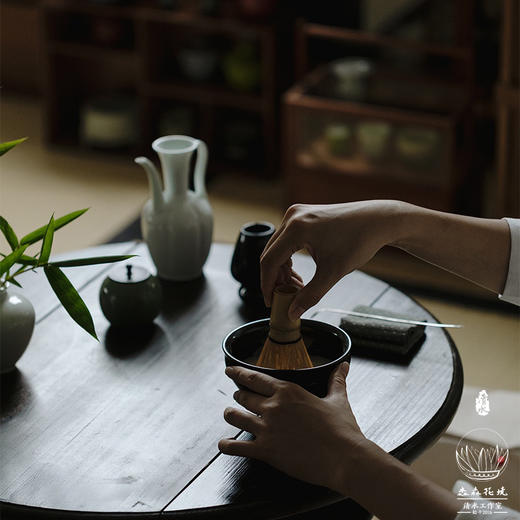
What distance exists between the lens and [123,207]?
3.62m

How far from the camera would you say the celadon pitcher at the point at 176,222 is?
179cm

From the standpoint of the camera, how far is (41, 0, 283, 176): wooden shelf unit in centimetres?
374

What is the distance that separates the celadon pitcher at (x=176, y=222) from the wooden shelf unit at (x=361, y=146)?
1498mm

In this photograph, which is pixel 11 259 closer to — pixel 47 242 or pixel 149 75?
pixel 47 242

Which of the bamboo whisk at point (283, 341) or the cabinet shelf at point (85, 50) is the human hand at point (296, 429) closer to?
the bamboo whisk at point (283, 341)

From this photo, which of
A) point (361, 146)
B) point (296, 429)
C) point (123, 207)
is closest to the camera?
point (296, 429)

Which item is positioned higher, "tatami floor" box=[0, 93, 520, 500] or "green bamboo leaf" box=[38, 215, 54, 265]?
"green bamboo leaf" box=[38, 215, 54, 265]

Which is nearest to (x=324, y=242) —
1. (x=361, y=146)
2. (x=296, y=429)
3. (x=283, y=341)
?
(x=283, y=341)

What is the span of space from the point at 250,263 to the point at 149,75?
241 cm

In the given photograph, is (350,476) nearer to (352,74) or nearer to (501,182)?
(501,182)

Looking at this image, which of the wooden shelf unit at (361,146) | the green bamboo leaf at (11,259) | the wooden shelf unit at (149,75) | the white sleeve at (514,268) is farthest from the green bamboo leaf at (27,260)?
the wooden shelf unit at (149,75)

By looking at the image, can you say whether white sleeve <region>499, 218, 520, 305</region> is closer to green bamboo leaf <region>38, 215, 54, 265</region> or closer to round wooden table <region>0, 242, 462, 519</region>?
round wooden table <region>0, 242, 462, 519</region>

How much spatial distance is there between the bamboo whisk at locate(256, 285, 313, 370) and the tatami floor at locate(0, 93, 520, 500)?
1320 millimetres

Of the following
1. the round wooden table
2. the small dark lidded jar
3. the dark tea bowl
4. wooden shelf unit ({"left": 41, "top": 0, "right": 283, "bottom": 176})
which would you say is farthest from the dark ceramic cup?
wooden shelf unit ({"left": 41, "top": 0, "right": 283, "bottom": 176})
